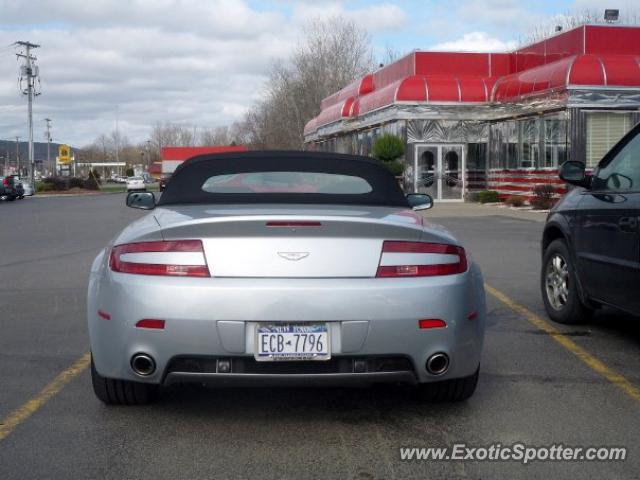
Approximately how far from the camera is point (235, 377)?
3.99 meters

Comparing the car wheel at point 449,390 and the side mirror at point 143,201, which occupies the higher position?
the side mirror at point 143,201

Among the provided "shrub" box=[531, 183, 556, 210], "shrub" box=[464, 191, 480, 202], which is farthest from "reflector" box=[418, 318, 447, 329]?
"shrub" box=[464, 191, 480, 202]

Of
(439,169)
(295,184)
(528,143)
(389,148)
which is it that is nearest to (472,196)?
(439,169)

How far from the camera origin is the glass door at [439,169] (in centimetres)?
3416

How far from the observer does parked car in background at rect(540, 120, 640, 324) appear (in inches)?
229

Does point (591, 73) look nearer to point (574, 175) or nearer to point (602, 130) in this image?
point (602, 130)

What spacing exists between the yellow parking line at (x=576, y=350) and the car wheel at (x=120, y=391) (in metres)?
2.79

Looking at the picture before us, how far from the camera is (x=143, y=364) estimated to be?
4090 millimetres

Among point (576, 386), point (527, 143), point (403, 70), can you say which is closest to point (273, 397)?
point (576, 386)

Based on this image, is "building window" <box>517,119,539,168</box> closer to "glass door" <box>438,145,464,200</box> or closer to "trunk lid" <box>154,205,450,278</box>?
"glass door" <box>438,145,464,200</box>

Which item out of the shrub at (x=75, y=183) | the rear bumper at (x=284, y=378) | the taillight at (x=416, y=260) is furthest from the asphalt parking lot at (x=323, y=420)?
the shrub at (x=75, y=183)

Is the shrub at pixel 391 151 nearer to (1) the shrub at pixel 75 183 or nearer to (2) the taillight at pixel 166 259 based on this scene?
(2) the taillight at pixel 166 259

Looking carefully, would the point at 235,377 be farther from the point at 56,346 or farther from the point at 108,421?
the point at 56,346

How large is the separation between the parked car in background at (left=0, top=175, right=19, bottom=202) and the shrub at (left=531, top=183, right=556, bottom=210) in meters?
29.6
